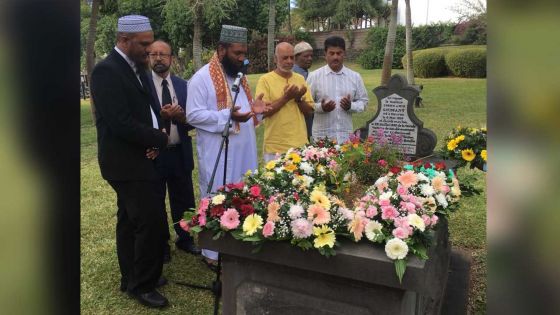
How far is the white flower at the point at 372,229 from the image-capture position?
2088 millimetres

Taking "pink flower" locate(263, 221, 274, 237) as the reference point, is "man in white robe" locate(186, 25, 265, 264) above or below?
above

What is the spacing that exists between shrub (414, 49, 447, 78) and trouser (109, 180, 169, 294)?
20978 millimetres

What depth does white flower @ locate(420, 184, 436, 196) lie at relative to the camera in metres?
2.52

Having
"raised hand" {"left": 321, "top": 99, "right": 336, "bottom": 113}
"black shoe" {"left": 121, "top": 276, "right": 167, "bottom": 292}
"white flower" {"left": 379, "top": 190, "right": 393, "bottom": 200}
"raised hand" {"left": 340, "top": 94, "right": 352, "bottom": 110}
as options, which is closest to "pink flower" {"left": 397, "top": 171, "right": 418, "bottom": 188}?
"white flower" {"left": 379, "top": 190, "right": 393, "bottom": 200}

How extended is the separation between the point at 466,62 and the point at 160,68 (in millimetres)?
19208

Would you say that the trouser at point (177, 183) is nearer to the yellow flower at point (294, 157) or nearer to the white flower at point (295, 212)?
the yellow flower at point (294, 157)

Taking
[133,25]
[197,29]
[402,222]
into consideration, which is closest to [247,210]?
[402,222]

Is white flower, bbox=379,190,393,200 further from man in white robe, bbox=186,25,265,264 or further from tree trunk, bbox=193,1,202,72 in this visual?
tree trunk, bbox=193,1,202,72

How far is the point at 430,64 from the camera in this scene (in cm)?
2222

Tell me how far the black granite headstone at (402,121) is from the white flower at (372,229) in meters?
2.38

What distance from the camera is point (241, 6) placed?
81.6 feet

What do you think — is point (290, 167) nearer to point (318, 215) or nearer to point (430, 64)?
point (318, 215)

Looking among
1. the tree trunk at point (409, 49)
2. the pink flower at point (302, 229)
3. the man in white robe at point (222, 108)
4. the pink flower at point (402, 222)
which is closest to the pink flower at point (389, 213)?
the pink flower at point (402, 222)
